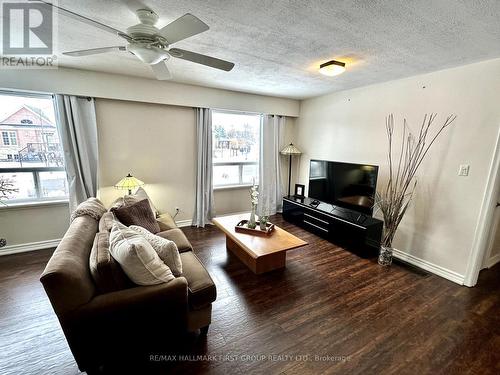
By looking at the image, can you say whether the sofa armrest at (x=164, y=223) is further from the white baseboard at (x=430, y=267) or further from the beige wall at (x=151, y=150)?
the white baseboard at (x=430, y=267)

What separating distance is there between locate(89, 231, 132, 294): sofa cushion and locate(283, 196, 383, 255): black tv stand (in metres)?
2.70

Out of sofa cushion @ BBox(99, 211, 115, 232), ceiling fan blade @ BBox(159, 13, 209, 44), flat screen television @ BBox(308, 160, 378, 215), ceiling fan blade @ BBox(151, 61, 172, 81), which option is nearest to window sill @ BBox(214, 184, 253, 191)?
flat screen television @ BBox(308, 160, 378, 215)

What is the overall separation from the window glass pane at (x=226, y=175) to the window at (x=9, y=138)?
272 centimetres

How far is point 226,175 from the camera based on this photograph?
14.5 ft

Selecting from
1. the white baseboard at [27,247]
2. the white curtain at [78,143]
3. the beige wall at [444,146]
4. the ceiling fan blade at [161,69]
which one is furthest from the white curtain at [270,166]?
the white baseboard at [27,247]

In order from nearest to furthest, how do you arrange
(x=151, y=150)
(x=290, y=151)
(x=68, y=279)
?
(x=68, y=279) → (x=151, y=150) → (x=290, y=151)

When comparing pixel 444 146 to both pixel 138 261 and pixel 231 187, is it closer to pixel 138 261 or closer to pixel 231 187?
pixel 231 187

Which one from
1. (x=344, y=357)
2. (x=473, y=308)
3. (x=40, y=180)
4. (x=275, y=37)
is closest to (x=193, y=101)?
(x=275, y=37)

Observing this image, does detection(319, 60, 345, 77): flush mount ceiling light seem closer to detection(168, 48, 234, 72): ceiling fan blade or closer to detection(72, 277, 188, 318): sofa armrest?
detection(168, 48, 234, 72): ceiling fan blade

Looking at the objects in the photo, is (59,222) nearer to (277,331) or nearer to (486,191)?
(277,331)

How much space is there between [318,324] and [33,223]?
3.68 metres

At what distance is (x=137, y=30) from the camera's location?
1434mm

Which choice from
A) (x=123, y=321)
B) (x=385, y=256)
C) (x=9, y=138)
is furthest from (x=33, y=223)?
(x=385, y=256)

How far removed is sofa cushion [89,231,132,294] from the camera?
138 centimetres
